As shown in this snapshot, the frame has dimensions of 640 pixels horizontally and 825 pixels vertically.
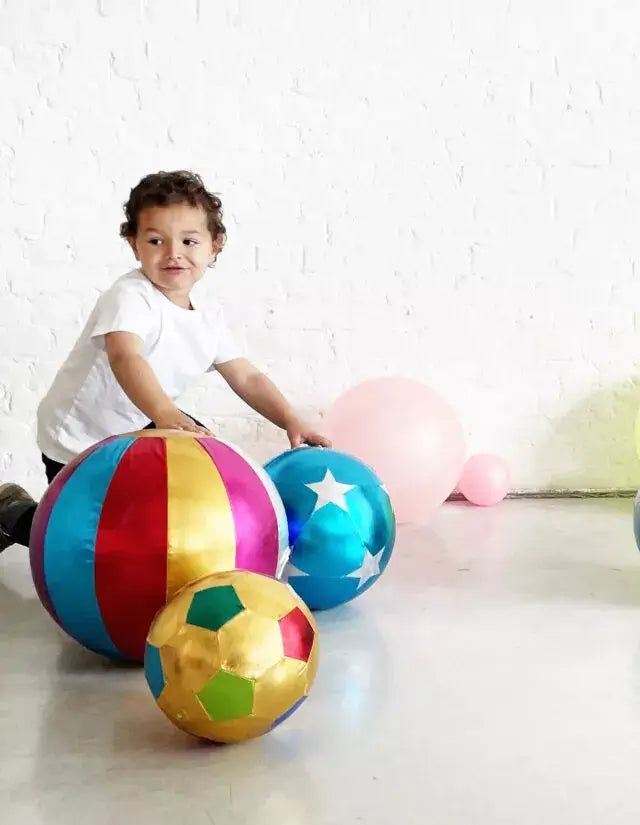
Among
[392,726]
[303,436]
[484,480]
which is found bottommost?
[484,480]

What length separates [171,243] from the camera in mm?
2520

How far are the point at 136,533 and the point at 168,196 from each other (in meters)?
1.12

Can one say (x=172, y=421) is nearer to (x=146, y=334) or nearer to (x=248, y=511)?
(x=146, y=334)

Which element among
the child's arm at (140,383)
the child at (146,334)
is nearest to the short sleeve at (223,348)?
the child at (146,334)

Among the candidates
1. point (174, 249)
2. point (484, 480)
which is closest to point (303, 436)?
point (174, 249)

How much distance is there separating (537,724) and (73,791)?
30.9 inches

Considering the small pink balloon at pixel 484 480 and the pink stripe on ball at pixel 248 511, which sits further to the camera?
the small pink balloon at pixel 484 480

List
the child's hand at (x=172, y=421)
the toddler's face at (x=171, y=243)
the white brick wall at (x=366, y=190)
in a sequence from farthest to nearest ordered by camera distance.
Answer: the white brick wall at (x=366, y=190) → the toddler's face at (x=171, y=243) → the child's hand at (x=172, y=421)

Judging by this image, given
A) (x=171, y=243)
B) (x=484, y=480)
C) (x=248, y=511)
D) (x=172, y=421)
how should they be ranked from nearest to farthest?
(x=248, y=511)
(x=172, y=421)
(x=171, y=243)
(x=484, y=480)

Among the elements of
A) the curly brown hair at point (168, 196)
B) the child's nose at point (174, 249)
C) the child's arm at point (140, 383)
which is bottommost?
the child's arm at point (140, 383)

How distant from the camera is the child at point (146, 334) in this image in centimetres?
250

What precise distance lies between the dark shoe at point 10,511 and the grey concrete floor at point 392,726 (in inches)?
5.7

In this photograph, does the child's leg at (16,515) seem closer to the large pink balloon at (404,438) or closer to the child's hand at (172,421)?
the child's hand at (172,421)

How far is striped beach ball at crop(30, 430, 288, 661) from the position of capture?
1736mm
